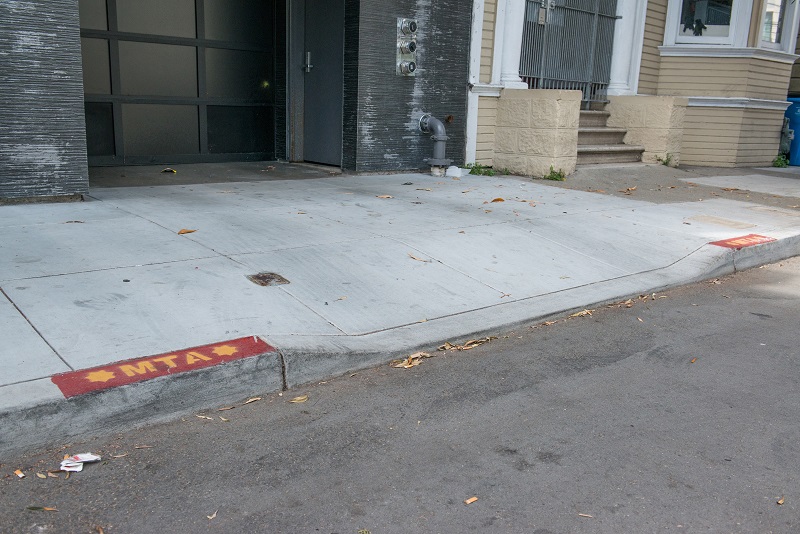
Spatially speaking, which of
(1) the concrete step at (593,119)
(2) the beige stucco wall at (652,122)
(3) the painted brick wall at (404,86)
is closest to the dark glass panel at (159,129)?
(3) the painted brick wall at (404,86)

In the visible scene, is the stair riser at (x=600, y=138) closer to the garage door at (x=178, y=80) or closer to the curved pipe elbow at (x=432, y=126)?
the curved pipe elbow at (x=432, y=126)

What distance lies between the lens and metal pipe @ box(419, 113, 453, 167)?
994 centimetres

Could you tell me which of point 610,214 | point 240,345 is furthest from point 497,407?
point 610,214

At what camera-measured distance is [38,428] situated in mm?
3188

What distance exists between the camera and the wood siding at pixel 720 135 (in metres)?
13.4

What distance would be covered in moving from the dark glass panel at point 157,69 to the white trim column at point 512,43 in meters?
4.32

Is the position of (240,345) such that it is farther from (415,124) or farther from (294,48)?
(294,48)

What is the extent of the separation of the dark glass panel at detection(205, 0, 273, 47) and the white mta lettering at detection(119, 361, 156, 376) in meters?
7.35

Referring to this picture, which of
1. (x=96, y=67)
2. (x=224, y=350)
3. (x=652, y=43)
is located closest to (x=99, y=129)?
(x=96, y=67)

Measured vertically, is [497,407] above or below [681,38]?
below

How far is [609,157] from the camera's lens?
11945 mm

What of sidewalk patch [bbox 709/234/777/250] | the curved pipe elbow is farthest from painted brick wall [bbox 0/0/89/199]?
sidewalk patch [bbox 709/234/777/250]

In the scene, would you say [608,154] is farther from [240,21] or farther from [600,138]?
[240,21]

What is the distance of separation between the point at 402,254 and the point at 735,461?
314cm
